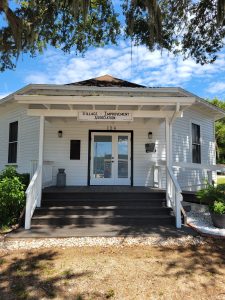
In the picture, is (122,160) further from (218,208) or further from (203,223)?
(218,208)

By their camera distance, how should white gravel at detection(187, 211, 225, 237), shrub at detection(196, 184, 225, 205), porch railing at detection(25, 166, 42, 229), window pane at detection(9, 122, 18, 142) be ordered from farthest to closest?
window pane at detection(9, 122, 18, 142) → shrub at detection(196, 184, 225, 205) → porch railing at detection(25, 166, 42, 229) → white gravel at detection(187, 211, 225, 237)

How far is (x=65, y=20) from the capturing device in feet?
32.3

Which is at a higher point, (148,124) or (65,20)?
(65,20)

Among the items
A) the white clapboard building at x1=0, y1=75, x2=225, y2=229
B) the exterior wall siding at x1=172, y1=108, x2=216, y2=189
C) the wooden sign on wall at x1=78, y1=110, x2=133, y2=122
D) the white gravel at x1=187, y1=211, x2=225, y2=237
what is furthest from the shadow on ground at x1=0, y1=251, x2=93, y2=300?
the exterior wall siding at x1=172, y1=108, x2=216, y2=189

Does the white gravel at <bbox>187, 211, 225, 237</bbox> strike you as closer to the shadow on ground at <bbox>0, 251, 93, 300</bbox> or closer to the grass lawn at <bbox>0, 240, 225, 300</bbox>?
the grass lawn at <bbox>0, 240, 225, 300</bbox>

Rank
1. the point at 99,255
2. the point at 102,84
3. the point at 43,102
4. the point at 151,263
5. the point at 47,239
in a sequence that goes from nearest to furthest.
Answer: the point at 151,263
the point at 99,255
the point at 47,239
the point at 43,102
the point at 102,84

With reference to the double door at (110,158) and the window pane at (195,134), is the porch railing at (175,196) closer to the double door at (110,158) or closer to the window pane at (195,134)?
the double door at (110,158)

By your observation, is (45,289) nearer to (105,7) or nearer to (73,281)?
(73,281)

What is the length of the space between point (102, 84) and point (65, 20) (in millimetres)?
2673

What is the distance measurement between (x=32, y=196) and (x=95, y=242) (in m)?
1.97

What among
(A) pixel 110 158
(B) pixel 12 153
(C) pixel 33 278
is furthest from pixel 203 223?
(B) pixel 12 153

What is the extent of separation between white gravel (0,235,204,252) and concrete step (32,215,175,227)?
768 mm

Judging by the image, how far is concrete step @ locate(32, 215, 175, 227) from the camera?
633 cm

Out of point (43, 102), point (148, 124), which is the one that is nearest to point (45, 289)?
point (43, 102)
